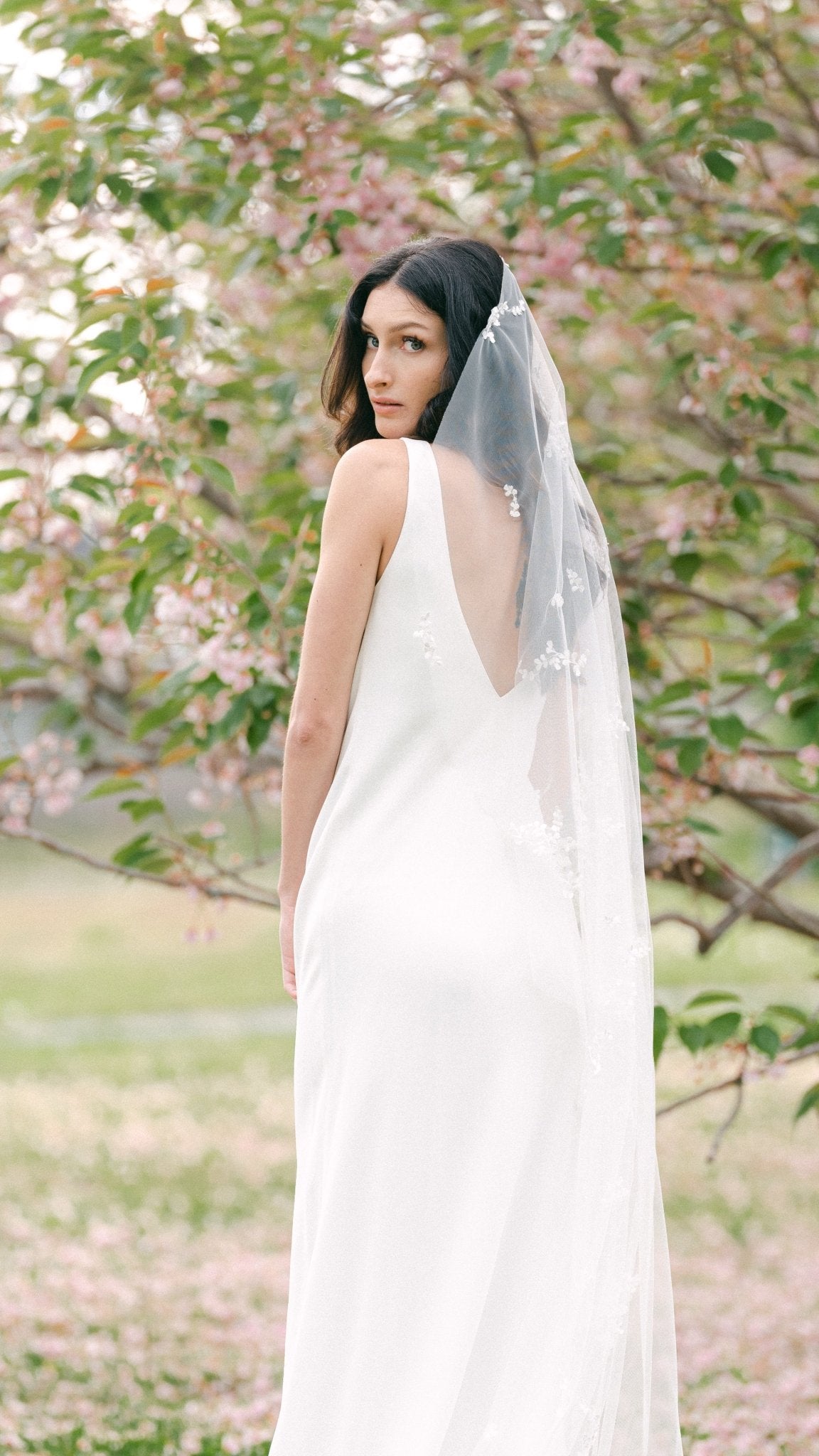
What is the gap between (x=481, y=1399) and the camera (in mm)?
2000

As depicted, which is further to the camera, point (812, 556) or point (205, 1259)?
point (205, 1259)

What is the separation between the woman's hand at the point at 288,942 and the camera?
7.09 ft

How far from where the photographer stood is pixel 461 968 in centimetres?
200

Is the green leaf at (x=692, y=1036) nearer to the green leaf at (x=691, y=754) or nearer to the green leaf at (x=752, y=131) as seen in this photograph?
the green leaf at (x=691, y=754)

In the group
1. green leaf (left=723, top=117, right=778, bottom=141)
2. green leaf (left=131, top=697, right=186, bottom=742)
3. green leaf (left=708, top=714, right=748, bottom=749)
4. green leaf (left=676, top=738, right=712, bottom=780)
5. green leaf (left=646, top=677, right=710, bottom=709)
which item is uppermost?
green leaf (left=723, top=117, right=778, bottom=141)

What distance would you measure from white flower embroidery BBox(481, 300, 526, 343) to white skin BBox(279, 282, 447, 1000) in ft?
0.23

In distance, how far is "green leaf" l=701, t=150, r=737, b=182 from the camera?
10.6ft

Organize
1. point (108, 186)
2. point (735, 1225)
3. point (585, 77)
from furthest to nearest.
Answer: point (735, 1225)
point (585, 77)
point (108, 186)

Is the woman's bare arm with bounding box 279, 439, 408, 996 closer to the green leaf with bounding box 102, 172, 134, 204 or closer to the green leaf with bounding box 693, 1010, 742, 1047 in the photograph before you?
the green leaf with bounding box 693, 1010, 742, 1047

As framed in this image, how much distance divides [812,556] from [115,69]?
183 centimetres

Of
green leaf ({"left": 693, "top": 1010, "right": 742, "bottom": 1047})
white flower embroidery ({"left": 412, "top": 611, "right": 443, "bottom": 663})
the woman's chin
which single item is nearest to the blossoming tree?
green leaf ({"left": 693, "top": 1010, "right": 742, "bottom": 1047})

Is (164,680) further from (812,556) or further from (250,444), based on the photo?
(250,444)

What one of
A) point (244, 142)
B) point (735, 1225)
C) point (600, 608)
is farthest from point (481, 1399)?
point (735, 1225)

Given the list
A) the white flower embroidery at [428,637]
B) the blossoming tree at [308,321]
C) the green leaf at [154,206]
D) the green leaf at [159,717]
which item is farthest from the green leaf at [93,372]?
the white flower embroidery at [428,637]
